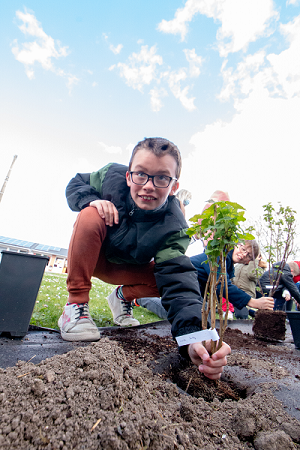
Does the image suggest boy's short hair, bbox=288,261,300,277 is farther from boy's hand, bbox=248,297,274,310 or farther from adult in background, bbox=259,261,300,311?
boy's hand, bbox=248,297,274,310

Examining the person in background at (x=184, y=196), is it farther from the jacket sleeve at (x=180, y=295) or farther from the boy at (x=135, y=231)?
the jacket sleeve at (x=180, y=295)

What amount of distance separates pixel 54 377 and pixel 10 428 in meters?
0.28

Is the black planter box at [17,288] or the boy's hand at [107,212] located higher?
the boy's hand at [107,212]

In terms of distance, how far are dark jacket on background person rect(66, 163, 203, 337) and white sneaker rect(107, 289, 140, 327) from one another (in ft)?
2.41

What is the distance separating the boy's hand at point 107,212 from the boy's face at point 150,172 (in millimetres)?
232

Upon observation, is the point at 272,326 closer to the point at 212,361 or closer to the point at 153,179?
the point at 212,361

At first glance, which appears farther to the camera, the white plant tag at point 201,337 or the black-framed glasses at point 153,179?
the black-framed glasses at point 153,179

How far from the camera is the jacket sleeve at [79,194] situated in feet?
8.19

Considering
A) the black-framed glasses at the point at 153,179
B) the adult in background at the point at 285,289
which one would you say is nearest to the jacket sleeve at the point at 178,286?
the black-framed glasses at the point at 153,179

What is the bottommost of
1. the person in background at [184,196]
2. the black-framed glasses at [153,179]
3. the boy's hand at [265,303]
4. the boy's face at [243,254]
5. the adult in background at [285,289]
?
the boy's hand at [265,303]

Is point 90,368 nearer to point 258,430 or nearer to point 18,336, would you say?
point 258,430

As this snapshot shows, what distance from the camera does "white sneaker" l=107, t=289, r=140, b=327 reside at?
119 inches

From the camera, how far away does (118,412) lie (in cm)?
89

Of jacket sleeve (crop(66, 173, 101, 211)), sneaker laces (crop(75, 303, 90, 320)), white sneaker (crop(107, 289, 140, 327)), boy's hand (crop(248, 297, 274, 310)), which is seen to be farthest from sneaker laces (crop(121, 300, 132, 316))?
boy's hand (crop(248, 297, 274, 310))
